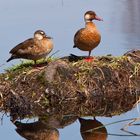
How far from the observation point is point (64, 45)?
1039cm

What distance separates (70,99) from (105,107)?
0.39 meters

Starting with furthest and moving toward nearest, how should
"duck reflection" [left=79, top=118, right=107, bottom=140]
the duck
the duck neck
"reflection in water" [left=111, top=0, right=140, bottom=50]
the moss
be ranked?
"reflection in water" [left=111, top=0, right=140, bottom=50]
the duck neck
the duck
the moss
"duck reflection" [left=79, top=118, right=107, bottom=140]

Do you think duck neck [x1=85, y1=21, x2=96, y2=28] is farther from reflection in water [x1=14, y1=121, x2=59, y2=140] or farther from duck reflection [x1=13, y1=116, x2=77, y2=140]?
reflection in water [x1=14, y1=121, x2=59, y2=140]

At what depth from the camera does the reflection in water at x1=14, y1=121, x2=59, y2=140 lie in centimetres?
729

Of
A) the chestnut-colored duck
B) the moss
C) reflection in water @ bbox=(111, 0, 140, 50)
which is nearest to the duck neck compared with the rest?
the chestnut-colored duck

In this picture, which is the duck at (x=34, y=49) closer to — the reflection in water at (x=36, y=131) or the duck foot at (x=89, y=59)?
the duck foot at (x=89, y=59)

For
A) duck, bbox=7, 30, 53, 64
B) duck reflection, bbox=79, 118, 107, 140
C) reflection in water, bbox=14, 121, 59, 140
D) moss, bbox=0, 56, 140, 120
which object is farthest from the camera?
duck, bbox=7, 30, 53, 64

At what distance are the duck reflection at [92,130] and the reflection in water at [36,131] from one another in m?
0.25

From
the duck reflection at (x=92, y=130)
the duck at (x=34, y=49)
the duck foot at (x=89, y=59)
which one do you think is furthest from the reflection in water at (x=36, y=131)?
the duck foot at (x=89, y=59)

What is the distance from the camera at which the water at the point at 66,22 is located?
10383 mm

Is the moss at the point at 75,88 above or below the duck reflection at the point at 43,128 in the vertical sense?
above

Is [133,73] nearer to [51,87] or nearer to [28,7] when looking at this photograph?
[51,87]

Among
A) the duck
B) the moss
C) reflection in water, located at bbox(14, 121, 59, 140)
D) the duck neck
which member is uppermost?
the duck neck

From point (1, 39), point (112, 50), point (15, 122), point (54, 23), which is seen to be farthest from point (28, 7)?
point (15, 122)
